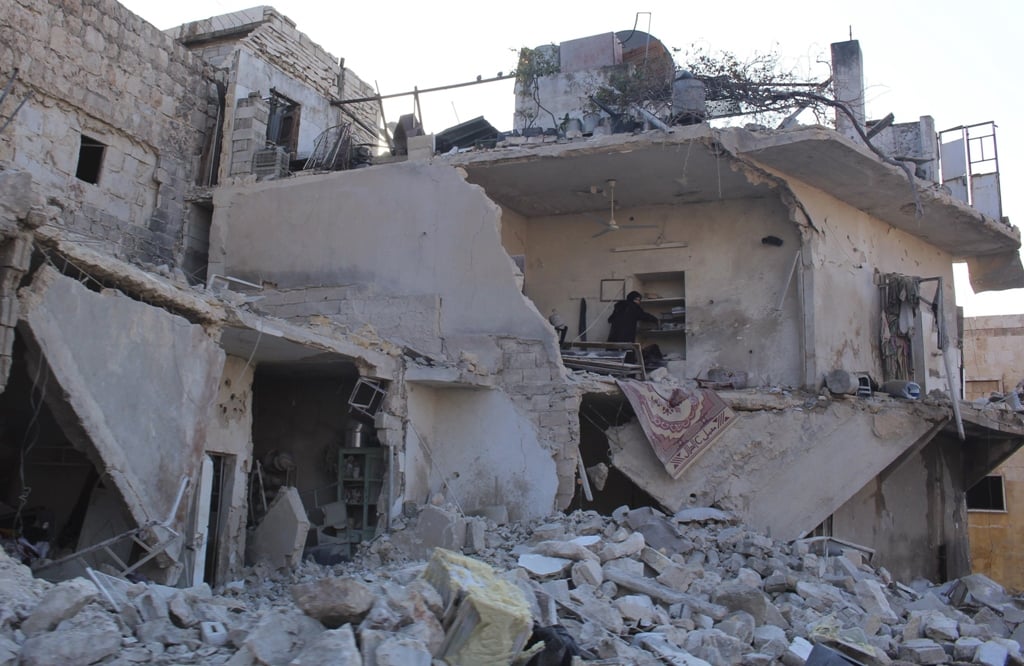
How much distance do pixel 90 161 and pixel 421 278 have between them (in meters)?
4.43

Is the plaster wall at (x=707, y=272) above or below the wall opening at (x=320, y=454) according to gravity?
above


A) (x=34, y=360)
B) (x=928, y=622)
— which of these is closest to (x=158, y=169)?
(x=34, y=360)

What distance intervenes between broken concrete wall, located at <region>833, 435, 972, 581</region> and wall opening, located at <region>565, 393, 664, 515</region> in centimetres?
287

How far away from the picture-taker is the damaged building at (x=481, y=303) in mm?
10391

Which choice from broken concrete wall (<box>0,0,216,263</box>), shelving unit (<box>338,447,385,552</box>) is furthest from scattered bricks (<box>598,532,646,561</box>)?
broken concrete wall (<box>0,0,216,263</box>)

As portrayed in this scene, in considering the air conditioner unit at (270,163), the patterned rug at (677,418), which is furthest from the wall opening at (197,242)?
the patterned rug at (677,418)

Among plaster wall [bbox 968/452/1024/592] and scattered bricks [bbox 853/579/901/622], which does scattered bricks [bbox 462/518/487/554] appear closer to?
scattered bricks [bbox 853/579/901/622]

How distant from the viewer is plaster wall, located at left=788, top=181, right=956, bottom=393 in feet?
45.2

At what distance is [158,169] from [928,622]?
1071 cm

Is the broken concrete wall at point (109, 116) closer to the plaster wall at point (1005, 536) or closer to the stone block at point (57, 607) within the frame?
the stone block at point (57, 607)

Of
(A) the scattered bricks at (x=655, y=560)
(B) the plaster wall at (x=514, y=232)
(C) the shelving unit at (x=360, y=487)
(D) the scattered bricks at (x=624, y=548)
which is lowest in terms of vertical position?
(A) the scattered bricks at (x=655, y=560)

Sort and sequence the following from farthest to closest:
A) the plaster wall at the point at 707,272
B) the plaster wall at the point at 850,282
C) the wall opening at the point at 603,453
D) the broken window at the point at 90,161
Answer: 1. the plaster wall at the point at 707,272
2. the plaster wall at the point at 850,282
3. the wall opening at the point at 603,453
4. the broken window at the point at 90,161

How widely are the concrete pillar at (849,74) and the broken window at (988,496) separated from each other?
38.8 ft

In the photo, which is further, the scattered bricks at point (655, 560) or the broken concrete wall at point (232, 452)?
the broken concrete wall at point (232, 452)
